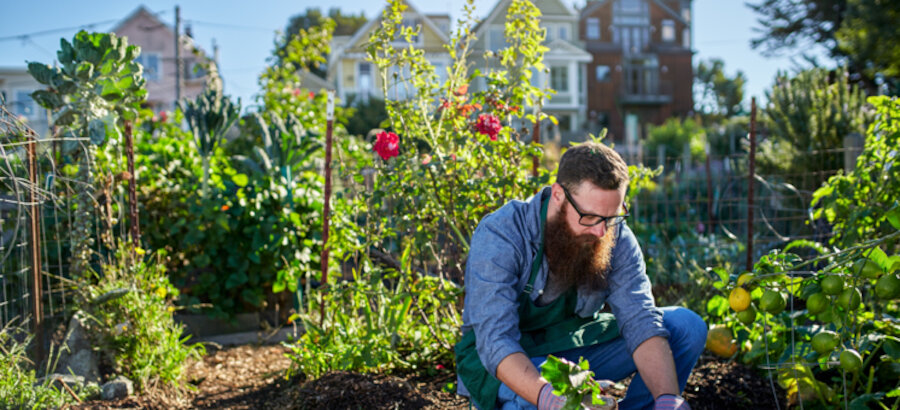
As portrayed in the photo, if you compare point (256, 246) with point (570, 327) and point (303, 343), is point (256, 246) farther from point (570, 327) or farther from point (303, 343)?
point (570, 327)

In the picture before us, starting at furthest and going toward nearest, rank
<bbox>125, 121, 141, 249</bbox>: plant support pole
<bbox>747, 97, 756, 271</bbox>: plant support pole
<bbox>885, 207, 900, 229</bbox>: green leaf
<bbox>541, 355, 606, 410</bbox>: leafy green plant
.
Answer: <bbox>747, 97, 756, 271</bbox>: plant support pole, <bbox>125, 121, 141, 249</bbox>: plant support pole, <bbox>885, 207, 900, 229</bbox>: green leaf, <bbox>541, 355, 606, 410</bbox>: leafy green plant

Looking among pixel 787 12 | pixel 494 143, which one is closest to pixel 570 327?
pixel 494 143

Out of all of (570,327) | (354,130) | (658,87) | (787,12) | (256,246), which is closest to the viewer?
(570,327)

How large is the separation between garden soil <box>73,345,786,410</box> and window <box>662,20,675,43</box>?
3031cm

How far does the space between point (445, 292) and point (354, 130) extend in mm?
20768

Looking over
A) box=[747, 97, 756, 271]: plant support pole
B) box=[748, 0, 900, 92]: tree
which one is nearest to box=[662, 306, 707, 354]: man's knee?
box=[747, 97, 756, 271]: plant support pole

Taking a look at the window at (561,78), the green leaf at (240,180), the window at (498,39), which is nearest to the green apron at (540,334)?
the window at (498,39)

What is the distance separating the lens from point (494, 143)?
10.2ft

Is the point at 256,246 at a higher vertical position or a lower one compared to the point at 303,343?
higher

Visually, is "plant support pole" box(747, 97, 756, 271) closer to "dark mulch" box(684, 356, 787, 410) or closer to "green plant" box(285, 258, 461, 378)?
"dark mulch" box(684, 356, 787, 410)

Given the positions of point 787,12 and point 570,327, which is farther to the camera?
point 787,12

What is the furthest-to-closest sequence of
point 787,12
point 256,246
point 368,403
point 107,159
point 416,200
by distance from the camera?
1. point 787,12
2. point 256,246
3. point 107,159
4. point 416,200
5. point 368,403

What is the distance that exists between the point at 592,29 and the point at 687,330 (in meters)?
29.2

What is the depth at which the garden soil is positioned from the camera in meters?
2.70
